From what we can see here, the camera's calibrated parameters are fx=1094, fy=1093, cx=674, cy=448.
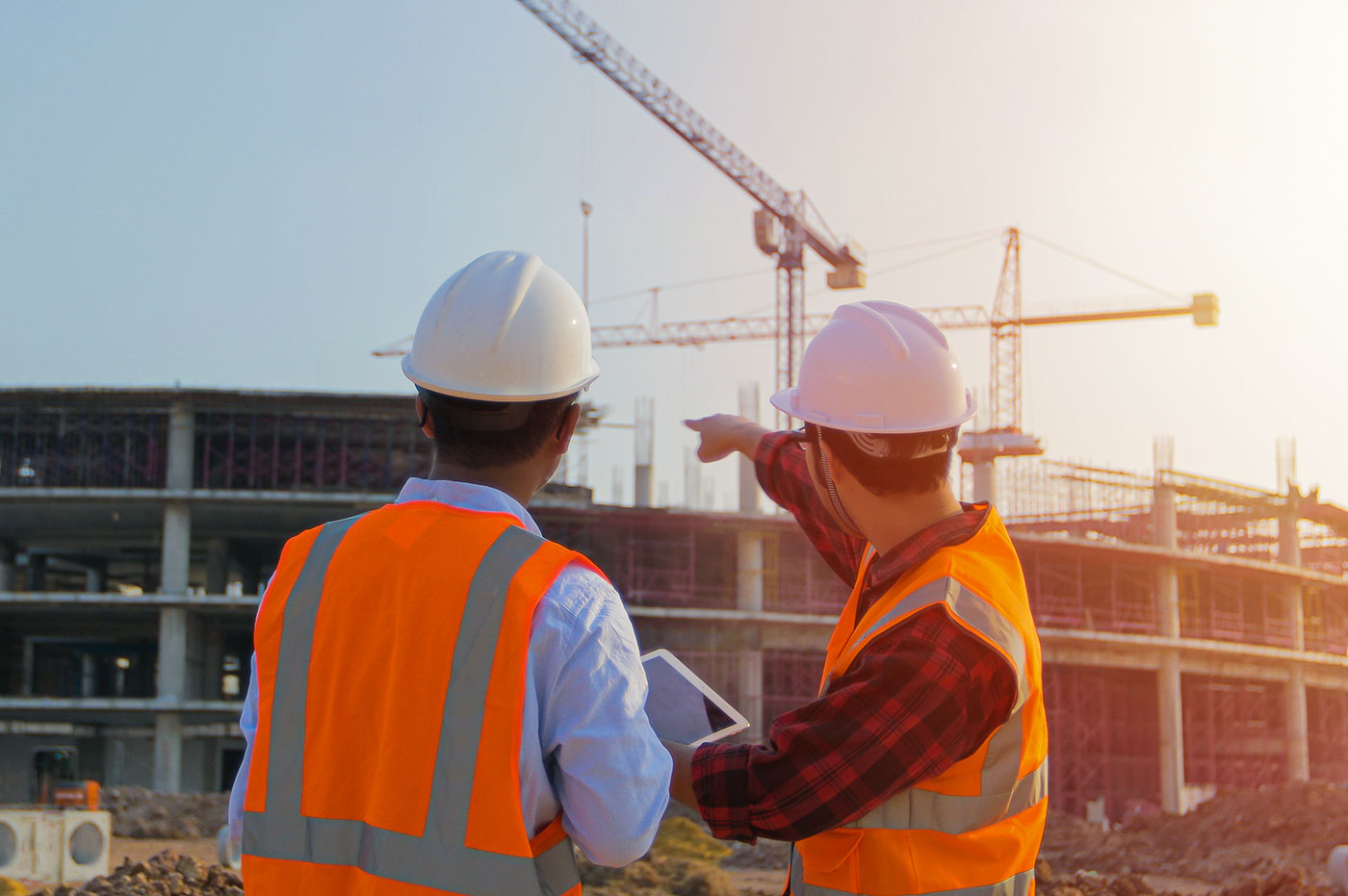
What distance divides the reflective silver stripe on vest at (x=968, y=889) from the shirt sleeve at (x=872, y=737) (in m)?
0.16

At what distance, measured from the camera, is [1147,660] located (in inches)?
1244

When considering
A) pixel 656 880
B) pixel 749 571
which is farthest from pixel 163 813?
pixel 749 571

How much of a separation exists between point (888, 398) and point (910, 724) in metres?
0.67

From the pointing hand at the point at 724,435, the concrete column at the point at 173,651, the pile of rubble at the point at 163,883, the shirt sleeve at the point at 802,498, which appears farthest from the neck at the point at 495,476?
the concrete column at the point at 173,651

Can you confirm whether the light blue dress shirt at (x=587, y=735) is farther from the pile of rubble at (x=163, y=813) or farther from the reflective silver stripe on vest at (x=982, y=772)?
the pile of rubble at (x=163, y=813)

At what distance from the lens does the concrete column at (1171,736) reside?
3058cm

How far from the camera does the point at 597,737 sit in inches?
59.1

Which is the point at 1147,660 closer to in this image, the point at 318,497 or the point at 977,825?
the point at 318,497

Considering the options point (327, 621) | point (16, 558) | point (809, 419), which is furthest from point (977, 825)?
point (16, 558)

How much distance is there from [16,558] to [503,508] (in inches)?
1383

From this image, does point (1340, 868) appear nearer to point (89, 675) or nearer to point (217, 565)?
point (217, 565)

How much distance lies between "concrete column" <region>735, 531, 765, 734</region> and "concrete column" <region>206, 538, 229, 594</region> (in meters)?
13.4

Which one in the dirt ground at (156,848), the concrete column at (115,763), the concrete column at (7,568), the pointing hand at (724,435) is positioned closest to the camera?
the pointing hand at (724,435)

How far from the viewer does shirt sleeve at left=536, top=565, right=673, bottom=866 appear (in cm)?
150
